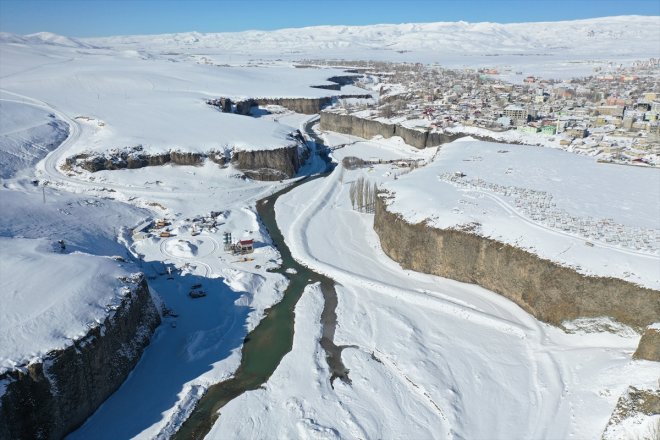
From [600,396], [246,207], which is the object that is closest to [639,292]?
[600,396]

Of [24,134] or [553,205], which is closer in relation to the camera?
[553,205]

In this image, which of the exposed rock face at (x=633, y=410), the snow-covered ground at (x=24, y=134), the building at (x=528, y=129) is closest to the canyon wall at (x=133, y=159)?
the snow-covered ground at (x=24, y=134)

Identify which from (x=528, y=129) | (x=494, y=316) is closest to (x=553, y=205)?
(x=494, y=316)

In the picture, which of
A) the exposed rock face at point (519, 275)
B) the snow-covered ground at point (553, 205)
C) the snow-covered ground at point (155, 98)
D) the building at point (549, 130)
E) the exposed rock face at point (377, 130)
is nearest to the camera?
the exposed rock face at point (519, 275)

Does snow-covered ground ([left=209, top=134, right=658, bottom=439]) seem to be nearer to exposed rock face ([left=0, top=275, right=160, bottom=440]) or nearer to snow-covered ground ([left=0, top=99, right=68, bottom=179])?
exposed rock face ([left=0, top=275, right=160, bottom=440])

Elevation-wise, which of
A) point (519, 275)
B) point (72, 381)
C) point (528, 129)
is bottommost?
point (72, 381)

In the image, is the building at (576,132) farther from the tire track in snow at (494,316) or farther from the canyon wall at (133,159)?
the canyon wall at (133,159)

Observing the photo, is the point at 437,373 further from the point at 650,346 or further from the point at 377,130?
the point at 377,130

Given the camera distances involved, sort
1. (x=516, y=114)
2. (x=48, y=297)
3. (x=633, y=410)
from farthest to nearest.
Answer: (x=516, y=114) < (x=48, y=297) < (x=633, y=410)
